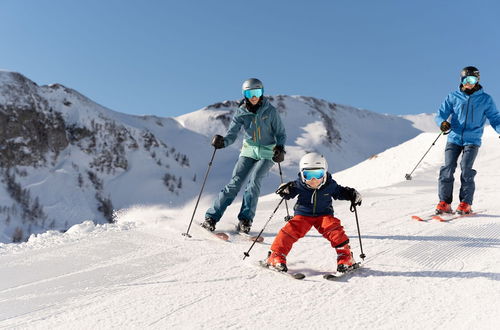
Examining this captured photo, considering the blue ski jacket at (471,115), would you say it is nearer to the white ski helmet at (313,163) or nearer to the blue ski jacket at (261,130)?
the blue ski jacket at (261,130)

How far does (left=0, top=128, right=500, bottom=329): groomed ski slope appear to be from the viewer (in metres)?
2.59

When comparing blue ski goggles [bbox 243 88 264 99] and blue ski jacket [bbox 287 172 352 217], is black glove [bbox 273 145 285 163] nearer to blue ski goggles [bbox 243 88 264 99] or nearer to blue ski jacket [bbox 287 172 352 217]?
blue ski goggles [bbox 243 88 264 99]

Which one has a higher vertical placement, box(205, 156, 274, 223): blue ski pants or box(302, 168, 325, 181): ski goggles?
box(302, 168, 325, 181): ski goggles

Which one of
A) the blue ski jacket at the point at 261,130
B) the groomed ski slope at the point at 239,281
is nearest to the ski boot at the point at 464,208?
the groomed ski slope at the point at 239,281

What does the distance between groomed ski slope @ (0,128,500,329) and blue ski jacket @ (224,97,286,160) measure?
1.12 m

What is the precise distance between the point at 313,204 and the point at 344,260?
589mm

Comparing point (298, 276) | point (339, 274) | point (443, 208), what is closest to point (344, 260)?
point (339, 274)

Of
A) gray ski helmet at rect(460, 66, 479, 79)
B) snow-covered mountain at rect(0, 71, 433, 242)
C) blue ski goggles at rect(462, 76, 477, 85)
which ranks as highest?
gray ski helmet at rect(460, 66, 479, 79)

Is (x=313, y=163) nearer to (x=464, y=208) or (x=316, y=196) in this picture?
(x=316, y=196)

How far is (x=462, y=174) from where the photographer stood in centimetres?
617

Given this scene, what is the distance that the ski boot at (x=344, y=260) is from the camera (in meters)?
3.41

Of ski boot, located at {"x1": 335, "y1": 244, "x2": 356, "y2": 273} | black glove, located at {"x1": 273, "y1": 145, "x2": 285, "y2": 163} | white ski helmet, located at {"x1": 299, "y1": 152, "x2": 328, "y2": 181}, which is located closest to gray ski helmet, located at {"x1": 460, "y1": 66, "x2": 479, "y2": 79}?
black glove, located at {"x1": 273, "y1": 145, "x2": 285, "y2": 163}

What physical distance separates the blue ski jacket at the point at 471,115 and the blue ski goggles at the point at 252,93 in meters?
2.96

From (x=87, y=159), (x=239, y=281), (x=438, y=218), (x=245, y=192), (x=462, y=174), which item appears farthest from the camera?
(x=87, y=159)
